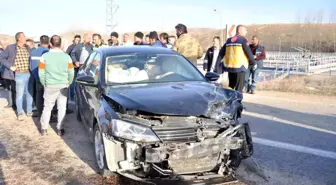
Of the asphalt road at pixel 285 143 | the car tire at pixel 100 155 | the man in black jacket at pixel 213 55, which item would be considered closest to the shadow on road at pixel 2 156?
the asphalt road at pixel 285 143

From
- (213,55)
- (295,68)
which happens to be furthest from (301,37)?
(213,55)

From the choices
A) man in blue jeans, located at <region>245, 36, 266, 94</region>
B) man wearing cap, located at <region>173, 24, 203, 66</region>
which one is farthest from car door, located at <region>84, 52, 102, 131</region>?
man in blue jeans, located at <region>245, 36, 266, 94</region>

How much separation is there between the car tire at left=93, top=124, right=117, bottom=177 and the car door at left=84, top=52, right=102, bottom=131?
282 millimetres

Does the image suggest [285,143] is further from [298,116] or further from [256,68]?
[256,68]

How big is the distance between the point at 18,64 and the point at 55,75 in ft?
6.58

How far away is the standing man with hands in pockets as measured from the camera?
19.0 ft

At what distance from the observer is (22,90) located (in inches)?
295

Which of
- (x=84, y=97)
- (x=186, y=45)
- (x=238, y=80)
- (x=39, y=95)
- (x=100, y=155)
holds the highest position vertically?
(x=186, y=45)

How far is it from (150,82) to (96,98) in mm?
749

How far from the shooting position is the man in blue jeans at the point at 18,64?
7.28m

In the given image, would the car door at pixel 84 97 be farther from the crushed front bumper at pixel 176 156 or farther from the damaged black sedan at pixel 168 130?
the crushed front bumper at pixel 176 156

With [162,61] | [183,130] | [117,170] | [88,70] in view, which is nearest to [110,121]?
[117,170]

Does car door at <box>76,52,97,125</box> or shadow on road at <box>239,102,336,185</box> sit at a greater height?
car door at <box>76,52,97,125</box>

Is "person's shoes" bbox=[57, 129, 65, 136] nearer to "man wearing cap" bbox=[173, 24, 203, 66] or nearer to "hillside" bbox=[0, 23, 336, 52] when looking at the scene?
"man wearing cap" bbox=[173, 24, 203, 66]
